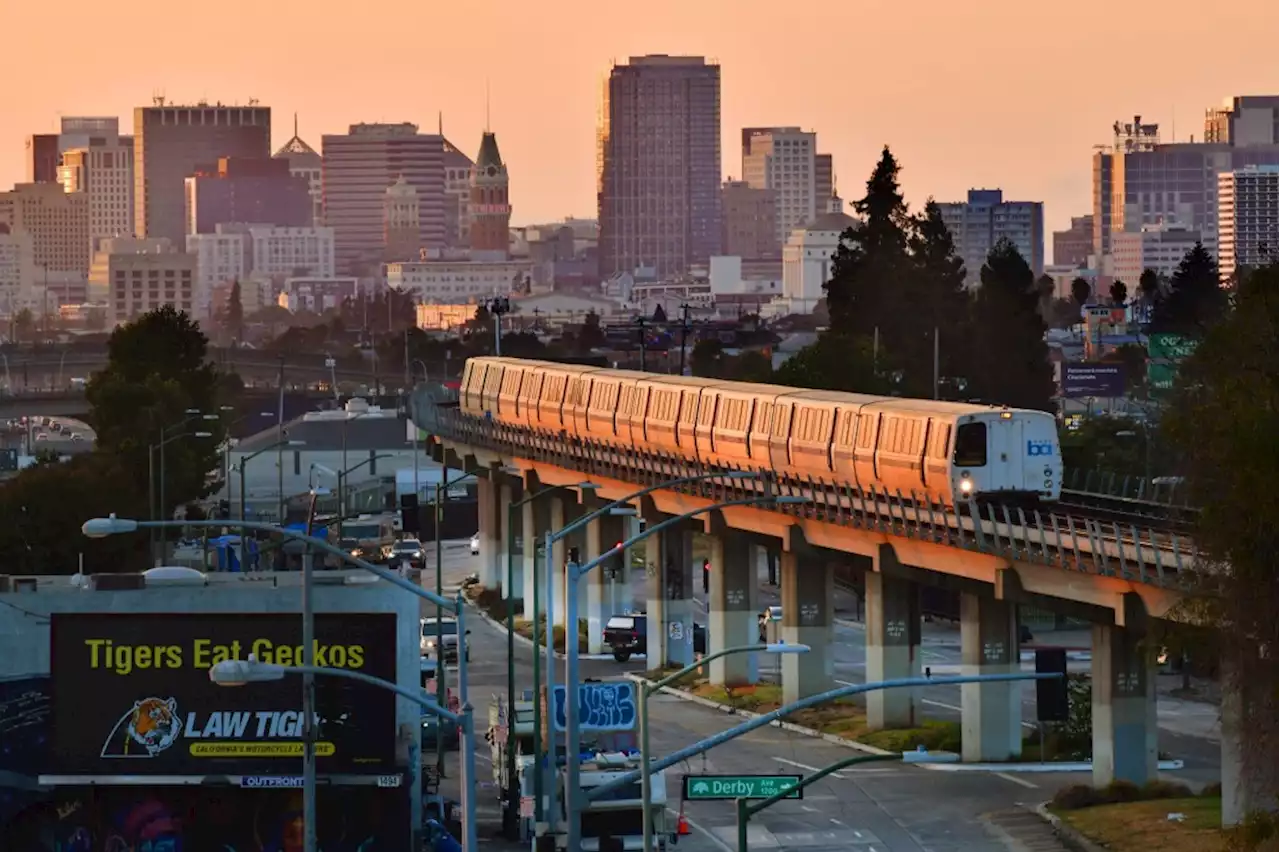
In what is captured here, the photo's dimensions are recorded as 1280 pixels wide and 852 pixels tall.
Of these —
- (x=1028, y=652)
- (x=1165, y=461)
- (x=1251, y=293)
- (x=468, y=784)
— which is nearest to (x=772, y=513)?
(x=1028, y=652)

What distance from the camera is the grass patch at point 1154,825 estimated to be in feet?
214

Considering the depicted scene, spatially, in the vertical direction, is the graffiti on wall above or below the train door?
below

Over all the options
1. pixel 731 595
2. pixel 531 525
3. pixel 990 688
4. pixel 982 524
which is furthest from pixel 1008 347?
pixel 990 688

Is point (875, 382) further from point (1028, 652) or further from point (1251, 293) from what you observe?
point (1251, 293)

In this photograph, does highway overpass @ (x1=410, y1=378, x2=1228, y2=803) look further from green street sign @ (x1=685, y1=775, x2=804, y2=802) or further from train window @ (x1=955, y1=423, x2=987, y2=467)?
green street sign @ (x1=685, y1=775, x2=804, y2=802)

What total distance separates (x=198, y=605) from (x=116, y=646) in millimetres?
1603

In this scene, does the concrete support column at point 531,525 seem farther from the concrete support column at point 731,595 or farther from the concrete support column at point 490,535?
the concrete support column at point 731,595

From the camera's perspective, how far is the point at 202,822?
6134cm

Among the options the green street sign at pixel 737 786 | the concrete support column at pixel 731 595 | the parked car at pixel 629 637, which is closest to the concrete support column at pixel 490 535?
the parked car at pixel 629 637

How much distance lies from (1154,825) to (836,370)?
273ft

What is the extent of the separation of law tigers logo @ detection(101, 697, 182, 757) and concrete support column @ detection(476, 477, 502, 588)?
237ft

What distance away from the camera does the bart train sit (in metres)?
82.1

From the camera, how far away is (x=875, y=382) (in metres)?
154

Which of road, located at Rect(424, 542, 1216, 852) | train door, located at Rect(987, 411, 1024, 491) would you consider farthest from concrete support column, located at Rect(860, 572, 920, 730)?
train door, located at Rect(987, 411, 1024, 491)
